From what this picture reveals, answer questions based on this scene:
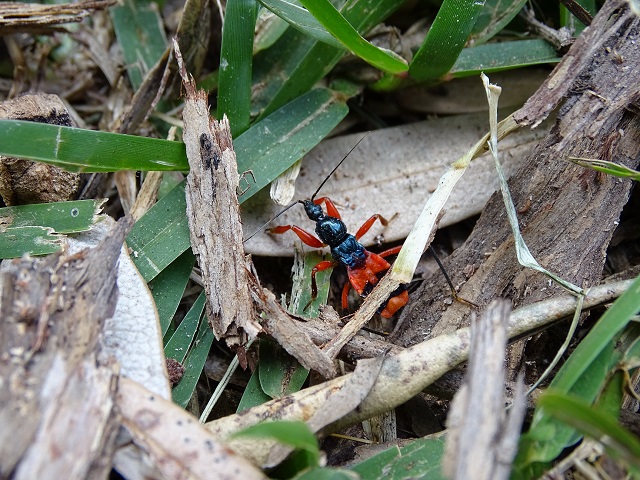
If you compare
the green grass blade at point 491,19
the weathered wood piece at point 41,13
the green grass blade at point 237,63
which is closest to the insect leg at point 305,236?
the green grass blade at point 237,63

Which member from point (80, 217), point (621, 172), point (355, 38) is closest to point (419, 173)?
point (355, 38)

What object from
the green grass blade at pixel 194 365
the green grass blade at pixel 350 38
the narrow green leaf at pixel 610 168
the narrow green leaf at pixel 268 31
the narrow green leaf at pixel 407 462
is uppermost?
the narrow green leaf at pixel 268 31

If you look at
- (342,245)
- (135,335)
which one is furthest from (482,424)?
(342,245)

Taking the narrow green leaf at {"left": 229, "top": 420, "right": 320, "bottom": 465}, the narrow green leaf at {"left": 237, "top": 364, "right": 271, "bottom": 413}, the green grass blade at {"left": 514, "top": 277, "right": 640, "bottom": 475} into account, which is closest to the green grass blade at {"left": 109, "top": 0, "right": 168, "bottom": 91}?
the narrow green leaf at {"left": 237, "top": 364, "right": 271, "bottom": 413}

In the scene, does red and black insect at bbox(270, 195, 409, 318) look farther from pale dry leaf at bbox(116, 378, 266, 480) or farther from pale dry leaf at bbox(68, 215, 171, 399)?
pale dry leaf at bbox(116, 378, 266, 480)

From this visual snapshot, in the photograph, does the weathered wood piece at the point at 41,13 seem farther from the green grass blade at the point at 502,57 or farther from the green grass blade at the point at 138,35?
the green grass blade at the point at 502,57

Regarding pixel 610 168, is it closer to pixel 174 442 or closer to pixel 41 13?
pixel 174 442
